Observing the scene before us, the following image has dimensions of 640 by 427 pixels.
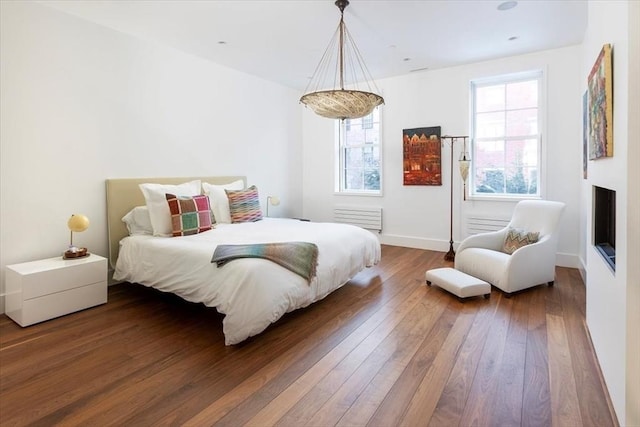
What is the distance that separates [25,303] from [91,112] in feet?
6.09

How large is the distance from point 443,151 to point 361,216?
5.40 ft

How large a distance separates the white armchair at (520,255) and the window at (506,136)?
956 mm

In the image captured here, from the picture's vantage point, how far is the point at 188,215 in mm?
3457

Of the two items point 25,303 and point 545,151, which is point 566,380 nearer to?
point 545,151

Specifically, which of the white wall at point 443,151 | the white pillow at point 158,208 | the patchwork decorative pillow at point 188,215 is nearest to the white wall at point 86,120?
the white pillow at point 158,208

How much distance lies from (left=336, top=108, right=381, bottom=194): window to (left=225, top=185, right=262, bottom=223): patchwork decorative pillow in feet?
7.04

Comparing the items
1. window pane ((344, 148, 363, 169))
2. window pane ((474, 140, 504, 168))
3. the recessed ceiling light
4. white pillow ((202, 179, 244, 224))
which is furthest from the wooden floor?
window pane ((344, 148, 363, 169))

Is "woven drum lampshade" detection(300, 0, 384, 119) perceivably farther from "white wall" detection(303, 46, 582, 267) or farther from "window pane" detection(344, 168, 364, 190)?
"window pane" detection(344, 168, 364, 190)

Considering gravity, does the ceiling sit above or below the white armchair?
above

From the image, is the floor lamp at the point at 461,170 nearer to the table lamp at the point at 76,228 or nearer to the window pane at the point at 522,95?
the window pane at the point at 522,95

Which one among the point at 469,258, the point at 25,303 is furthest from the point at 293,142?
the point at 25,303

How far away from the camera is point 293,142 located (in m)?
6.19

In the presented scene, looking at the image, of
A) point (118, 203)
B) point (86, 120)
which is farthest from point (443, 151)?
point (86, 120)

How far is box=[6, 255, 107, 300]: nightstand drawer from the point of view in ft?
8.87
